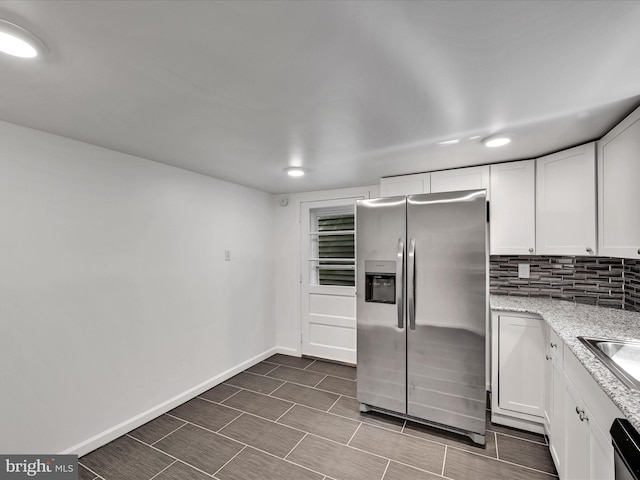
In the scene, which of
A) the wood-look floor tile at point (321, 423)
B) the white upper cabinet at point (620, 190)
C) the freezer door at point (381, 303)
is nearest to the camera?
the white upper cabinet at point (620, 190)

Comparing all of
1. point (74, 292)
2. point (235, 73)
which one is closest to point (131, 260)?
point (74, 292)

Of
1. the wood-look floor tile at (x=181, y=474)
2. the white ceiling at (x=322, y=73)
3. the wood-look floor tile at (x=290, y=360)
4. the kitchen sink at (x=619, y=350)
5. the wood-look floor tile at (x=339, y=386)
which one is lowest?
the wood-look floor tile at (x=290, y=360)

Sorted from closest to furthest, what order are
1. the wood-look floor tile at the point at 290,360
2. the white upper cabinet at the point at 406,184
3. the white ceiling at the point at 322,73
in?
the white ceiling at the point at 322,73 → the white upper cabinet at the point at 406,184 → the wood-look floor tile at the point at 290,360

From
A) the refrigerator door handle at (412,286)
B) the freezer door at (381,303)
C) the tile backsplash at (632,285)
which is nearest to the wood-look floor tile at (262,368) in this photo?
the freezer door at (381,303)

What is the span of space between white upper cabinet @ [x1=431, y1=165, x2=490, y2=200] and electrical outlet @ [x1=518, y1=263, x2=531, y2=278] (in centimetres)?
78

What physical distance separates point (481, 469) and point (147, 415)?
2.56 metres

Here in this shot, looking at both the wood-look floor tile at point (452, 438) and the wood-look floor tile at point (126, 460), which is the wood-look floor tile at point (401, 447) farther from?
the wood-look floor tile at point (126, 460)

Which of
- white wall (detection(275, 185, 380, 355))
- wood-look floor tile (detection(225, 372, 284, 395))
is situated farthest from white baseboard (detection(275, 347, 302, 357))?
wood-look floor tile (detection(225, 372, 284, 395))

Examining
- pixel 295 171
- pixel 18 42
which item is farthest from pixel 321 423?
pixel 18 42

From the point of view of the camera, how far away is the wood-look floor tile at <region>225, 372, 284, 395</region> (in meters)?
3.06

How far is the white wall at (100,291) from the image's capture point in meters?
1.80

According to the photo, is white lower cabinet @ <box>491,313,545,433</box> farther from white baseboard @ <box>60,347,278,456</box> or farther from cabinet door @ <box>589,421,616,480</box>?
white baseboard @ <box>60,347,278,456</box>

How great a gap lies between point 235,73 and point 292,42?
0.33 metres

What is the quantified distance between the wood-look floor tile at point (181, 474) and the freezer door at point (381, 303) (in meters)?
1.34
